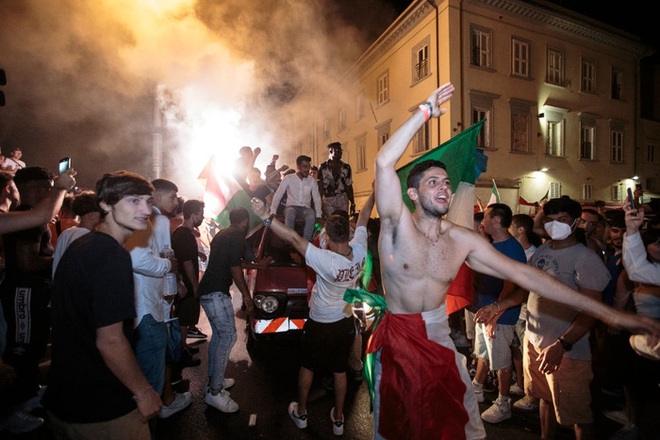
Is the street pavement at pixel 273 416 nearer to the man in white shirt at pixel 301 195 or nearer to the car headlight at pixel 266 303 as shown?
the car headlight at pixel 266 303

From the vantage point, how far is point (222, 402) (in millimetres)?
4086

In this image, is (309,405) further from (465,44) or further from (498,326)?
(465,44)

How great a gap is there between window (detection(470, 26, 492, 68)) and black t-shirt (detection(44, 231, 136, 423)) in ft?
60.0

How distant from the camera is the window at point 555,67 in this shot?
18891 mm

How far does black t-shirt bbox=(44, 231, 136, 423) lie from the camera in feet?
6.18

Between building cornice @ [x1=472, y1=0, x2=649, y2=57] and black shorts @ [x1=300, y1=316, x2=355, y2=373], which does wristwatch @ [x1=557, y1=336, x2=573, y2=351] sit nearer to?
black shorts @ [x1=300, y1=316, x2=355, y2=373]

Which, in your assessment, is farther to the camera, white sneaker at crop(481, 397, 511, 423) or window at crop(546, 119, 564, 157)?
window at crop(546, 119, 564, 157)

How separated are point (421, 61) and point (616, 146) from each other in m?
13.3

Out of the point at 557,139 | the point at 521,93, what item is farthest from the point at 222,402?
the point at 557,139

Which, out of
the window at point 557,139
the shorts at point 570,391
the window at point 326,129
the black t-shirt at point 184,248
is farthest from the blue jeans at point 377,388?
the window at point 326,129

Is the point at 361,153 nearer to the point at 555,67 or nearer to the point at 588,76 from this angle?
the point at 555,67

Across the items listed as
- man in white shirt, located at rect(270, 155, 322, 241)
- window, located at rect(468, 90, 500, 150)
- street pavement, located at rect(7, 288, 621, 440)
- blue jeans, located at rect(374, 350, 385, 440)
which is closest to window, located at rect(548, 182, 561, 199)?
window, located at rect(468, 90, 500, 150)

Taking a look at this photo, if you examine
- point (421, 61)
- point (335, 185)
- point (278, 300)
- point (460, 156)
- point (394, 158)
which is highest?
point (421, 61)

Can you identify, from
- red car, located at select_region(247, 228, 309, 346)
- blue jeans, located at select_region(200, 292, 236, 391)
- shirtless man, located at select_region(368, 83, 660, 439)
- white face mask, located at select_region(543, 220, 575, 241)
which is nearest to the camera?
shirtless man, located at select_region(368, 83, 660, 439)
